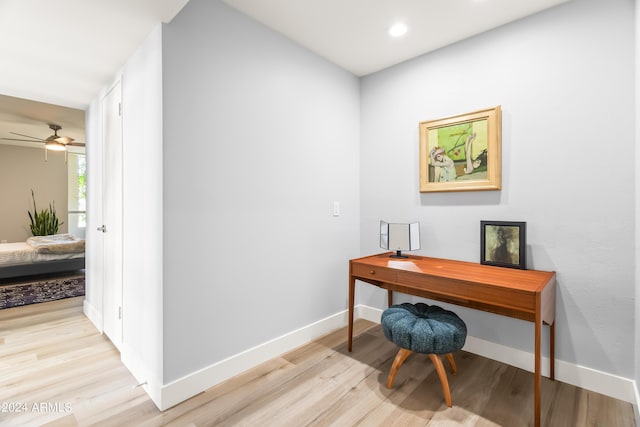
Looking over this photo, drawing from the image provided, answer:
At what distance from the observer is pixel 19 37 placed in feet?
5.81

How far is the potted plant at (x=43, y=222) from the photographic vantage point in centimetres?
610

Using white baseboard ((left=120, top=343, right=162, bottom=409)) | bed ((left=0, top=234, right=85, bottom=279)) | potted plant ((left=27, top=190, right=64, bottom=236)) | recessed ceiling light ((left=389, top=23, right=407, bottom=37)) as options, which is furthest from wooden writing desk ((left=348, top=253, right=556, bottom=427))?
potted plant ((left=27, top=190, right=64, bottom=236))

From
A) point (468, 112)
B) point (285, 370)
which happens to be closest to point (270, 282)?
point (285, 370)

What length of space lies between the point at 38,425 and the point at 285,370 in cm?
131

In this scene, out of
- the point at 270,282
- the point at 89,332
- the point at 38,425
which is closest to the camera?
the point at 38,425

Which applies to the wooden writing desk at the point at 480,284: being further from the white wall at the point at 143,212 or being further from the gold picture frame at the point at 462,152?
the white wall at the point at 143,212

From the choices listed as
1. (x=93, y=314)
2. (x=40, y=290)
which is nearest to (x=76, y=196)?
(x=40, y=290)

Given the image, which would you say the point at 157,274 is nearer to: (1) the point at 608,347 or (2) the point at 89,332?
(2) the point at 89,332

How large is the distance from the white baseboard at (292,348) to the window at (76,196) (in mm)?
6751

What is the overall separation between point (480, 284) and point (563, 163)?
39.7 inches

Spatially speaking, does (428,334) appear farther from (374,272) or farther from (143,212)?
(143,212)

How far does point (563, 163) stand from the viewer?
1.93m

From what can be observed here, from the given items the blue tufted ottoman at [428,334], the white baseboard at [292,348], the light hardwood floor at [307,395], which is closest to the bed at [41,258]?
the light hardwood floor at [307,395]

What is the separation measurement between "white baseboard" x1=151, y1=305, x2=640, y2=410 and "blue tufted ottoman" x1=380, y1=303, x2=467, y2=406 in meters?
0.63
